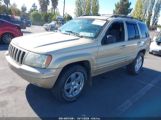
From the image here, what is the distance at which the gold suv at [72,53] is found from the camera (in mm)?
3787

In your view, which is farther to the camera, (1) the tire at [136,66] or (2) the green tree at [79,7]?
(2) the green tree at [79,7]

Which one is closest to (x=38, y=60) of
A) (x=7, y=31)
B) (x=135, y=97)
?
(x=135, y=97)

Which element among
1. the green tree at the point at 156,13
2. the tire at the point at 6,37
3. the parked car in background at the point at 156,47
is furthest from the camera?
the green tree at the point at 156,13

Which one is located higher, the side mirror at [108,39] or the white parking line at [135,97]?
the side mirror at [108,39]

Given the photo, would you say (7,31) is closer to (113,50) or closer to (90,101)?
(113,50)

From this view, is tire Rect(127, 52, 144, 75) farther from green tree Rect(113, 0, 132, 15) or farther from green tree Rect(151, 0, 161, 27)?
green tree Rect(151, 0, 161, 27)

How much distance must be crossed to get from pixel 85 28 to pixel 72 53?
51.2 inches

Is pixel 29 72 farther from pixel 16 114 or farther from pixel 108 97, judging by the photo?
pixel 108 97

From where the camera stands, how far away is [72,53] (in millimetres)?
4031

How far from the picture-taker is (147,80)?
659 cm

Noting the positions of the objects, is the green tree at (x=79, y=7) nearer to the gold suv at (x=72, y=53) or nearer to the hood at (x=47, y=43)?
the gold suv at (x=72, y=53)

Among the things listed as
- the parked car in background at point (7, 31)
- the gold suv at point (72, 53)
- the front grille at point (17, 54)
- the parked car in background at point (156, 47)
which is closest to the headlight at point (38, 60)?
the gold suv at point (72, 53)

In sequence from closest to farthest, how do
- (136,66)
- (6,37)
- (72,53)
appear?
1. (72,53)
2. (136,66)
3. (6,37)

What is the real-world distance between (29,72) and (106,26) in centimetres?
232
